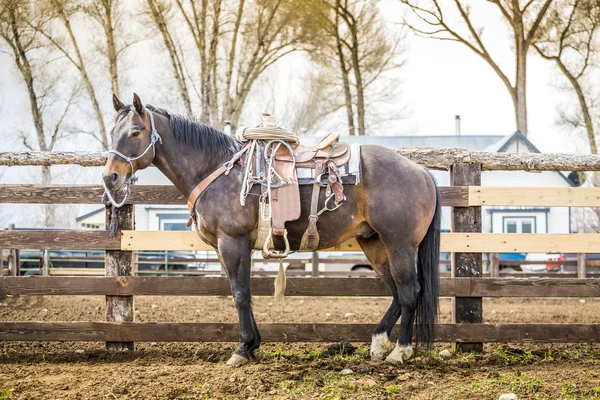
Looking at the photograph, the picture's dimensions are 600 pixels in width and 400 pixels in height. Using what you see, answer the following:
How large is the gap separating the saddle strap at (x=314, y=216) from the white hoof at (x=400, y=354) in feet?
3.55

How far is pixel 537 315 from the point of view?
8.87 meters

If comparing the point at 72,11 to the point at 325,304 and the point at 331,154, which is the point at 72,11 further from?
the point at 331,154

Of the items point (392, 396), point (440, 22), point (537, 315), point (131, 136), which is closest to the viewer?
point (392, 396)

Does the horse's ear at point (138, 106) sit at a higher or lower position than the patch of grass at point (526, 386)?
higher

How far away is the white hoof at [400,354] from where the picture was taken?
4751 mm

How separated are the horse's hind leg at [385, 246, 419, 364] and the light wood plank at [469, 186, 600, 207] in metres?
1.08

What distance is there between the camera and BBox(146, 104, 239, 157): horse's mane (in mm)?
4949

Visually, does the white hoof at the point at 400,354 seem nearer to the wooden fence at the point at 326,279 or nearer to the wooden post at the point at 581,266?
the wooden fence at the point at 326,279

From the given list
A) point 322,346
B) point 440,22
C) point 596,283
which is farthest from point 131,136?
point 440,22

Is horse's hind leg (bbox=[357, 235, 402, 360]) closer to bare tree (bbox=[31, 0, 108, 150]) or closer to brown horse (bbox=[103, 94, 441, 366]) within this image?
brown horse (bbox=[103, 94, 441, 366])

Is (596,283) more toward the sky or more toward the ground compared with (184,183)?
more toward the ground

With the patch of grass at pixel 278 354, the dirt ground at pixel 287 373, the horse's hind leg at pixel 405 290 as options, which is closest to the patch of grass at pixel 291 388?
the dirt ground at pixel 287 373

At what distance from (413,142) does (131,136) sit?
933 inches

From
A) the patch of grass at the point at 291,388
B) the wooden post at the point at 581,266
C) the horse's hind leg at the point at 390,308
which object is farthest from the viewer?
the wooden post at the point at 581,266
